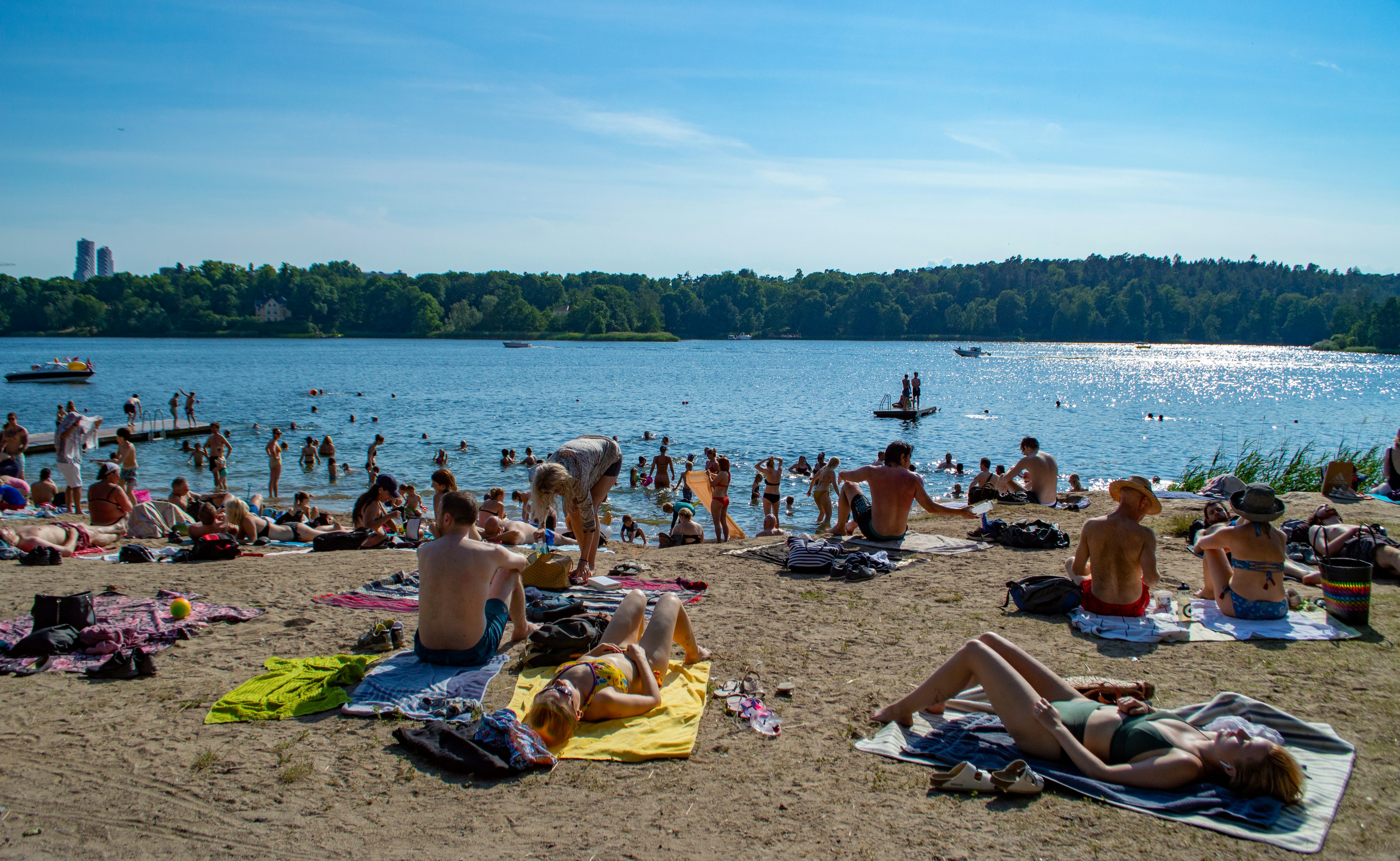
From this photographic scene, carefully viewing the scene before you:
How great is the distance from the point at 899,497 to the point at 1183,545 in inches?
137

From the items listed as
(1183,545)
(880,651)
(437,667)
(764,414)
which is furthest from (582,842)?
(764,414)

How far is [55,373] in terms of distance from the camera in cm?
5366

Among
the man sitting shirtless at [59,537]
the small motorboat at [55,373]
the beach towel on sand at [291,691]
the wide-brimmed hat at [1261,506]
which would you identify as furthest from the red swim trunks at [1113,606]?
the small motorboat at [55,373]

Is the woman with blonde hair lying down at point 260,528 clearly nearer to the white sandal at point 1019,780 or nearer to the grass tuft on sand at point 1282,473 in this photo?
the white sandal at point 1019,780

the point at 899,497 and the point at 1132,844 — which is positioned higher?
the point at 899,497

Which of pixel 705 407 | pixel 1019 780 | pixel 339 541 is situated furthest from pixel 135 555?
pixel 705 407

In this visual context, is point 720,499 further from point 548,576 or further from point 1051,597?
point 1051,597

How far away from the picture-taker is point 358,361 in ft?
270

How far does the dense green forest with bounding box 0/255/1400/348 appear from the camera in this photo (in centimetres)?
13338

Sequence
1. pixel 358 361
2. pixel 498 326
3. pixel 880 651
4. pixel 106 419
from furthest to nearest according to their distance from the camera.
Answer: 1. pixel 498 326
2. pixel 358 361
3. pixel 106 419
4. pixel 880 651

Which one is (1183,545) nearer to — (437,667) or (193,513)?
(437,667)

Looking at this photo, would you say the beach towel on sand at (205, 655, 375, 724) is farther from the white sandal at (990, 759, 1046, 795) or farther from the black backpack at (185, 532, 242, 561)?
the black backpack at (185, 532, 242, 561)

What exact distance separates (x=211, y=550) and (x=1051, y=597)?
8.86m

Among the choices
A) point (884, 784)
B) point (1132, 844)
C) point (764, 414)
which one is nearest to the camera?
point (1132, 844)
